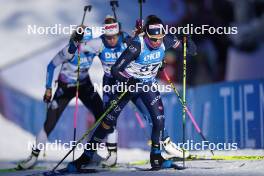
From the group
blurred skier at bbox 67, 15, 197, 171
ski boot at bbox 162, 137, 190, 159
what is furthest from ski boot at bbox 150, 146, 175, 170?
ski boot at bbox 162, 137, 190, 159

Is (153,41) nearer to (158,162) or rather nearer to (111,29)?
(111,29)

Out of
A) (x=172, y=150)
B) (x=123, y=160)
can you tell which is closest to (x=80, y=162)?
(x=172, y=150)

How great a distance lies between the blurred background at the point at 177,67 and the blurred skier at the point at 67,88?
232 cm

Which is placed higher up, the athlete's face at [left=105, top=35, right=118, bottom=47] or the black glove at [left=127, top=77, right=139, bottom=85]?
the athlete's face at [left=105, top=35, right=118, bottom=47]

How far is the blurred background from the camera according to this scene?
897 cm

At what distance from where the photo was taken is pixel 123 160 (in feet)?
27.0

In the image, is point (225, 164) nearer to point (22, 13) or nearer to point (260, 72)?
point (260, 72)

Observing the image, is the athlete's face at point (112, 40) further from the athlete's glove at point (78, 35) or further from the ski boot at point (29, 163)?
the ski boot at point (29, 163)

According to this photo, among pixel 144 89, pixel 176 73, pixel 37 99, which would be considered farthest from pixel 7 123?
pixel 144 89

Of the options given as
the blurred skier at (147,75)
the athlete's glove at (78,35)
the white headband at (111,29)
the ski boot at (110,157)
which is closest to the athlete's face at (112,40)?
the white headband at (111,29)

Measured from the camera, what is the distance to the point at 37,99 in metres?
11.3

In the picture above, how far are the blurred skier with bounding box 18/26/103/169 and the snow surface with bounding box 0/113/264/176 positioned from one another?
0.48 m

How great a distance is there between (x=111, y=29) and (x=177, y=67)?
6.26 meters

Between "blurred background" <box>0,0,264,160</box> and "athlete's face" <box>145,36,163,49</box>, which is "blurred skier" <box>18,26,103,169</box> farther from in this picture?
"blurred background" <box>0,0,264,160</box>
